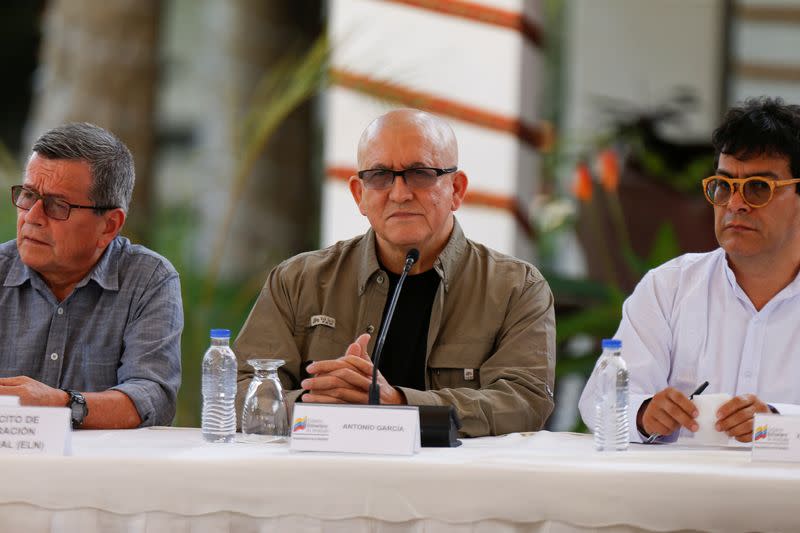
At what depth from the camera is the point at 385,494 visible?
1.92 metres

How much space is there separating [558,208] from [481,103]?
2236 millimetres

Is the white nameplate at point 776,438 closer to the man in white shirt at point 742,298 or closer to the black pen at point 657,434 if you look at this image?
the black pen at point 657,434

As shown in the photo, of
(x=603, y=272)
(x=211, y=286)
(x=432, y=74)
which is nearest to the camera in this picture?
(x=211, y=286)

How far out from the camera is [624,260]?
563 cm

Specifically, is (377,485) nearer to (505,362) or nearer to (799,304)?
(505,362)

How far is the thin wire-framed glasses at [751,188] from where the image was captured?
2646 millimetres

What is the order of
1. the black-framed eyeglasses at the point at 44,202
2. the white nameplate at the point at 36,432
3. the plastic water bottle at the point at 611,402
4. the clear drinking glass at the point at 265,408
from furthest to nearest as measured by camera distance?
the black-framed eyeglasses at the point at 44,202 < the clear drinking glass at the point at 265,408 < the plastic water bottle at the point at 611,402 < the white nameplate at the point at 36,432

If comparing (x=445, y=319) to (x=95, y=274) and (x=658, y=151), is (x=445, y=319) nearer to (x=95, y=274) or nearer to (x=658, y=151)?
(x=95, y=274)

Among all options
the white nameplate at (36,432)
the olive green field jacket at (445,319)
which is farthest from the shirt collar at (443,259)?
the white nameplate at (36,432)

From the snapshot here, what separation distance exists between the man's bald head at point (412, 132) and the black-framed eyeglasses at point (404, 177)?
5cm

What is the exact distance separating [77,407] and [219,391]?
324 millimetres

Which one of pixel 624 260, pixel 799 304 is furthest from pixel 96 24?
pixel 799 304

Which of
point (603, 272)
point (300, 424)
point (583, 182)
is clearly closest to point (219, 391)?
point (300, 424)

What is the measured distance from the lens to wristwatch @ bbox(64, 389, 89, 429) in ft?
8.10
